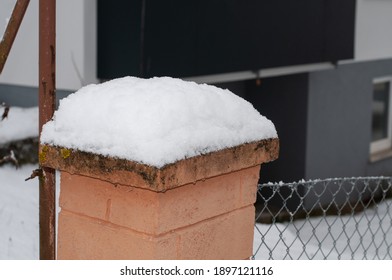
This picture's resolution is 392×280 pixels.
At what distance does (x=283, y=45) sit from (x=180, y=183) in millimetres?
6197

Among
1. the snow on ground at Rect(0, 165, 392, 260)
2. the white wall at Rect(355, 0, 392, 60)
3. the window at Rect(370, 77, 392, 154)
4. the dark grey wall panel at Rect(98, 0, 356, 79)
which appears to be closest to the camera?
the snow on ground at Rect(0, 165, 392, 260)

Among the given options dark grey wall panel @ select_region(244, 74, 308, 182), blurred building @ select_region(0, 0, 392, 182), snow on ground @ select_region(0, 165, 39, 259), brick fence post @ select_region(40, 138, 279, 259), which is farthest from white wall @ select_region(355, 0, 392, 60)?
brick fence post @ select_region(40, 138, 279, 259)

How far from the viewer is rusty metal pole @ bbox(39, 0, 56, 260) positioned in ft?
7.85

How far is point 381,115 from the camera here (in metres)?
11.2

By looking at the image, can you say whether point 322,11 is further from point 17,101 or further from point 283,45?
point 17,101

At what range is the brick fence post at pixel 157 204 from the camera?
219 cm

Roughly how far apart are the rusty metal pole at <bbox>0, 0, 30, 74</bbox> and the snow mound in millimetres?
308

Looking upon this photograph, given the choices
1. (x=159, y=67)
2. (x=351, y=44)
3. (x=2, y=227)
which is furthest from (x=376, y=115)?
(x=2, y=227)

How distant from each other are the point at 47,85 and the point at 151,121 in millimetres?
437

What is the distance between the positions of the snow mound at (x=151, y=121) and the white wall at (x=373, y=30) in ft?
26.3

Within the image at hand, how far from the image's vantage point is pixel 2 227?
206 inches

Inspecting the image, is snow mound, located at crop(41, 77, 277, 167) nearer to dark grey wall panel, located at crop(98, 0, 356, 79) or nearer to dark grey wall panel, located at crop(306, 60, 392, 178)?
dark grey wall panel, located at crop(98, 0, 356, 79)

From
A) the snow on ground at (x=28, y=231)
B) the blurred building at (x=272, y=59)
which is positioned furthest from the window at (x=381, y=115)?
the snow on ground at (x=28, y=231)

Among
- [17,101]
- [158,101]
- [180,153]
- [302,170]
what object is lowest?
[302,170]
